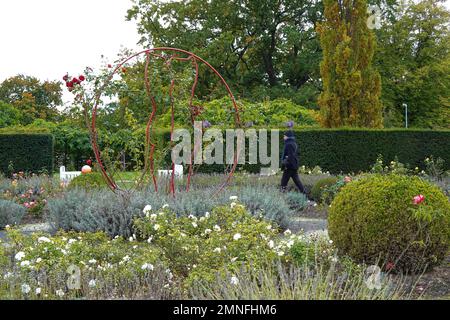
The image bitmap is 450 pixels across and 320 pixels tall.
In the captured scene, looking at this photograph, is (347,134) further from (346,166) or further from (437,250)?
(437,250)

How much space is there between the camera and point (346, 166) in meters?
17.4

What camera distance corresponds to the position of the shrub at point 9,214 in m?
9.81

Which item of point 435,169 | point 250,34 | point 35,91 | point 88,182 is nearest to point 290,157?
point 88,182

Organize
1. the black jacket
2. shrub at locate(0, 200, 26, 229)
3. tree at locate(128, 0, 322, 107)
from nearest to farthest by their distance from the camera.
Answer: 1. shrub at locate(0, 200, 26, 229)
2. the black jacket
3. tree at locate(128, 0, 322, 107)

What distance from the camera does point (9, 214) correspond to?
9.85 m

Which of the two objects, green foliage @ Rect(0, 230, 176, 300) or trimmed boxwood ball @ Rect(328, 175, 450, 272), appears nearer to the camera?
green foliage @ Rect(0, 230, 176, 300)

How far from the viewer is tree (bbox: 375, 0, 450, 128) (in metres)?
32.1

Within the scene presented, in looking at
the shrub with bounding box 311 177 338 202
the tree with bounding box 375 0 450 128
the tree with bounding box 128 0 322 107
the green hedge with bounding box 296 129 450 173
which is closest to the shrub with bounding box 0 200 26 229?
the shrub with bounding box 311 177 338 202

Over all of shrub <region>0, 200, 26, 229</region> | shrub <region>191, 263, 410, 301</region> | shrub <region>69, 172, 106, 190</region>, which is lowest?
shrub <region>0, 200, 26, 229</region>

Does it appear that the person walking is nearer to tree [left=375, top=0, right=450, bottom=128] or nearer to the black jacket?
the black jacket

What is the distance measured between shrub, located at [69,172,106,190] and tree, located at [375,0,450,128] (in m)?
22.1

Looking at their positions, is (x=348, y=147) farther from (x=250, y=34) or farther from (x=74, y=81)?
(x=250, y=34)

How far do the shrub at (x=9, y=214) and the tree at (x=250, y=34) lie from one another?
18.3 m
